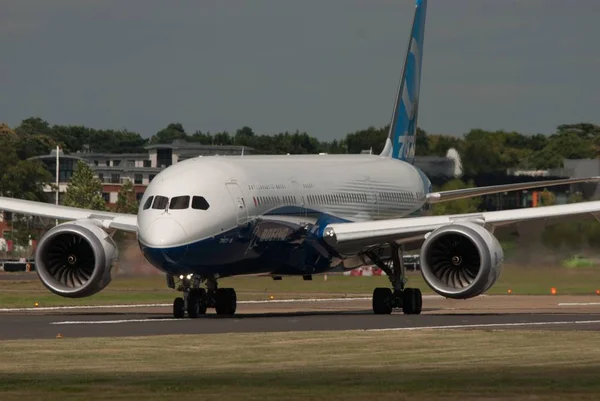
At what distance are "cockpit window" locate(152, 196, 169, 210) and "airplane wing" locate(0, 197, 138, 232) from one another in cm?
289

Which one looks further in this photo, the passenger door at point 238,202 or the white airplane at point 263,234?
the passenger door at point 238,202

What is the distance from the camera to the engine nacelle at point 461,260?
37.2m

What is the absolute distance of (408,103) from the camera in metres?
53.1

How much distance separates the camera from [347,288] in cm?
5881

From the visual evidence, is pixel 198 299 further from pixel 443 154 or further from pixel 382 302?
pixel 443 154

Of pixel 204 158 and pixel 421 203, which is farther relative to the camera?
pixel 421 203

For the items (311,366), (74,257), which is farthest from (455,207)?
(311,366)

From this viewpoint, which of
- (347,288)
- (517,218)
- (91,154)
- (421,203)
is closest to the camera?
(517,218)

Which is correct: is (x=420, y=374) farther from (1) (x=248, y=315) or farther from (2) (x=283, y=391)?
(1) (x=248, y=315)

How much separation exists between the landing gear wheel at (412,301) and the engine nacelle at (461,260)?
134 inches

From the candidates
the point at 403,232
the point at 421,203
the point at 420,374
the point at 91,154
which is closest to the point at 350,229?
A: the point at 403,232

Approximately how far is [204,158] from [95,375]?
62.4 feet

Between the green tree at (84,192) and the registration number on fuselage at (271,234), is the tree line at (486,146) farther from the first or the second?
the registration number on fuselage at (271,234)

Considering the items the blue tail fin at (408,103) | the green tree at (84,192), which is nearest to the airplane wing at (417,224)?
the blue tail fin at (408,103)
